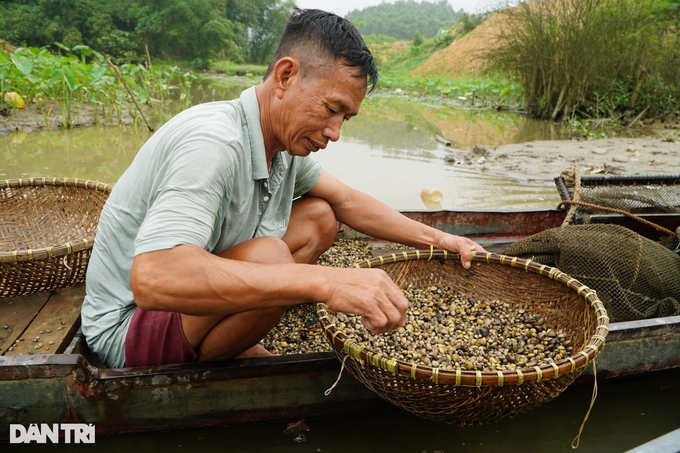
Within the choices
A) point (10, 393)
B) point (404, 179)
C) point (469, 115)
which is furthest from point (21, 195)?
point (469, 115)

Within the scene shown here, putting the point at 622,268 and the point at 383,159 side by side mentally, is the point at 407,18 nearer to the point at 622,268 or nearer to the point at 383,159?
the point at 383,159

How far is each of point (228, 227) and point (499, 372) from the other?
91cm

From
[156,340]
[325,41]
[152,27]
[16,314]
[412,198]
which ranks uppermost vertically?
[325,41]

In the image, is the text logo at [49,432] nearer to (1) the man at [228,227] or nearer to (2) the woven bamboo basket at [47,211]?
(1) the man at [228,227]

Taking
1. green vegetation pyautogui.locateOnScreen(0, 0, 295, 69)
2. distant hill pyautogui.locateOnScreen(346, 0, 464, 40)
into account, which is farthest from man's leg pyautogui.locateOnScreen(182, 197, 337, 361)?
distant hill pyautogui.locateOnScreen(346, 0, 464, 40)

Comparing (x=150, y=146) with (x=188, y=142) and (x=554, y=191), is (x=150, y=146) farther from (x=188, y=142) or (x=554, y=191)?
(x=554, y=191)

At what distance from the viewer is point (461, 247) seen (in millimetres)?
2193

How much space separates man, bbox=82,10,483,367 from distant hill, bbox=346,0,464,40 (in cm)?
6594

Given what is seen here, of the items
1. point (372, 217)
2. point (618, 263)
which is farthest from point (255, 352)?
point (618, 263)

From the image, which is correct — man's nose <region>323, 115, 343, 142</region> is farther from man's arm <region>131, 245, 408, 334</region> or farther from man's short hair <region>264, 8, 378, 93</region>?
man's arm <region>131, 245, 408, 334</region>

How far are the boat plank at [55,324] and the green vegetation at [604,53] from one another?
954 cm

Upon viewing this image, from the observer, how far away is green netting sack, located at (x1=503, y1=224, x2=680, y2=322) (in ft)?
7.68

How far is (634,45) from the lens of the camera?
9.40m

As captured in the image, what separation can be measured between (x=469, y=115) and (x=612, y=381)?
971 centimetres
